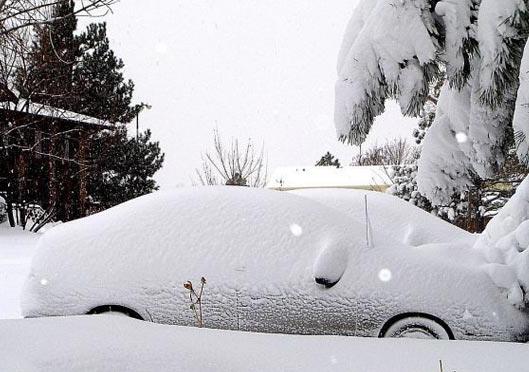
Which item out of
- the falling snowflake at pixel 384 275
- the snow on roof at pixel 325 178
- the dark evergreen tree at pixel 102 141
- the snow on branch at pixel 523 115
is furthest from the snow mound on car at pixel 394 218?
the snow on roof at pixel 325 178

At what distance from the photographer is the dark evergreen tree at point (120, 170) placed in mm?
25156

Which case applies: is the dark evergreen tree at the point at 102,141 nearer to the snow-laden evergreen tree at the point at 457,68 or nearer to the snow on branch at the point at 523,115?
the snow-laden evergreen tree at the point at 457,68

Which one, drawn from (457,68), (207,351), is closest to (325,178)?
(457,68)

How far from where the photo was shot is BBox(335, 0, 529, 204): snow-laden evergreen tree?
333cm

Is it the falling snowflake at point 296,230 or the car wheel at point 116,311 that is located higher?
the falling snowflake at point 296,230

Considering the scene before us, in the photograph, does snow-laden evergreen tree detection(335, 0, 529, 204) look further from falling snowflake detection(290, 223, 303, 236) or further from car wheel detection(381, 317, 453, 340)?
car wheel detection(381, 317, 453, 340)

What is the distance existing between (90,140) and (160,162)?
361 cm

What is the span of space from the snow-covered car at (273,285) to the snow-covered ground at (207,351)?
4.06 ft

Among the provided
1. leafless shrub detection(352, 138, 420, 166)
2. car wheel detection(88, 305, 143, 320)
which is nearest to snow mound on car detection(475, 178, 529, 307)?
car wheel detection(88, 305, 143, 320)

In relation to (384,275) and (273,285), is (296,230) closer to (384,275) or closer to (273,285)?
(273,285)

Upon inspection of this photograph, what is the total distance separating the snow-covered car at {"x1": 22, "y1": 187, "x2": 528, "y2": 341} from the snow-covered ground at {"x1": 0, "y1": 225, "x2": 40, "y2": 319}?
7.10 feet

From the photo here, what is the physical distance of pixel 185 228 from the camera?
3.66 metres

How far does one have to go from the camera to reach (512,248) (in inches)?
147

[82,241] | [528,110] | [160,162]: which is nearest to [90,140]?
[160,162]
